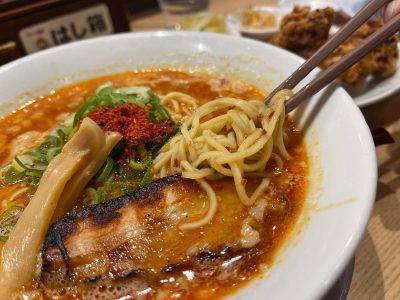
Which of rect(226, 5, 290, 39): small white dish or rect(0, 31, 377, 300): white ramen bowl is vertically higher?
rect(0, 31, 377, 300): white ramen bowl

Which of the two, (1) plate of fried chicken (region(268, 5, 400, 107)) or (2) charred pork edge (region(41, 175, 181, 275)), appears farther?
(1) plate of fried chicken (region(268, 5, 400, 107))

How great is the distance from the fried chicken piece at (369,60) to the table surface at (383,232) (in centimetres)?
24

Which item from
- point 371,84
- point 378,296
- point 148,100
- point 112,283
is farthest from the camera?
point 371,84

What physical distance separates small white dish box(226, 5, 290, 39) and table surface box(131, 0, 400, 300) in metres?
1.58

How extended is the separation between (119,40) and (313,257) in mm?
2168

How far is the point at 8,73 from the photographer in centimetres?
258

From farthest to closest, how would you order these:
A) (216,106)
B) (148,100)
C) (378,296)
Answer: (148,100) < (216,106) < (378,296)

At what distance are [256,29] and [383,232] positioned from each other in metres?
2.67

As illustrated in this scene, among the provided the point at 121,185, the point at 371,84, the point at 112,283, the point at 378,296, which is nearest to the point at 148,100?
the point at 121,185

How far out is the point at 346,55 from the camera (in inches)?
70.2

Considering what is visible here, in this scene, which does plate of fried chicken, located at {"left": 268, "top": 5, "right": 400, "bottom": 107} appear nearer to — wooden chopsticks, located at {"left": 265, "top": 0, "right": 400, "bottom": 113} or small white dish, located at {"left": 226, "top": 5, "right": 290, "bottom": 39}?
small white dish, located at {"left": 226, "top": 5, "right": 290, "bottom": 39}

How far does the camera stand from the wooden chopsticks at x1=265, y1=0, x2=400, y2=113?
167 centimetres

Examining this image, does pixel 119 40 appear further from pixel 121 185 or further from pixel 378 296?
pixel 378 296

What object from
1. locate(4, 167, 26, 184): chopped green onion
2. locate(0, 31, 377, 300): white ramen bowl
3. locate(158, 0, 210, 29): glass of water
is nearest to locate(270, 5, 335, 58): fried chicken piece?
locate(0, 31, 377, 300): white ramen bowl
